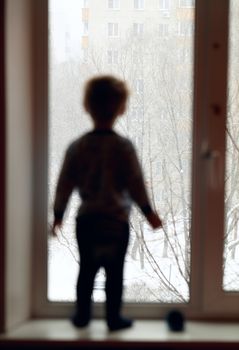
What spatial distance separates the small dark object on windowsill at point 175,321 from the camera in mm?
1747

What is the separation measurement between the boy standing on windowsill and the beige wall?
0.13 meters

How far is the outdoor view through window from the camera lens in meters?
1.79

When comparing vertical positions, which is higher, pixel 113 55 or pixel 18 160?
pixel 113 55

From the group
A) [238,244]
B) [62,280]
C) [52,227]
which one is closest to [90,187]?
[52,227]

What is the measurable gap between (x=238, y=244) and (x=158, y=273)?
0.92ft

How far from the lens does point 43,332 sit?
1730 mm

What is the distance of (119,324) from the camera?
5.76ft

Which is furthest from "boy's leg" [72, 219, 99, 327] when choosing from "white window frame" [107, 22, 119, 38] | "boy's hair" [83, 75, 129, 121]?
Result: "white window frame" [107, 22, 119, 38]

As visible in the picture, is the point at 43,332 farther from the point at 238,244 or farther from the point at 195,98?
the point at 195,98

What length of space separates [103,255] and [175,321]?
1.03 feet

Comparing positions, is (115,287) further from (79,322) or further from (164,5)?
(164,5)

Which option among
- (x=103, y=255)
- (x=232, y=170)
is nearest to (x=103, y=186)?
(x=103, y=255)

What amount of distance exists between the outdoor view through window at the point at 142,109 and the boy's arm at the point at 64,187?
138mm
